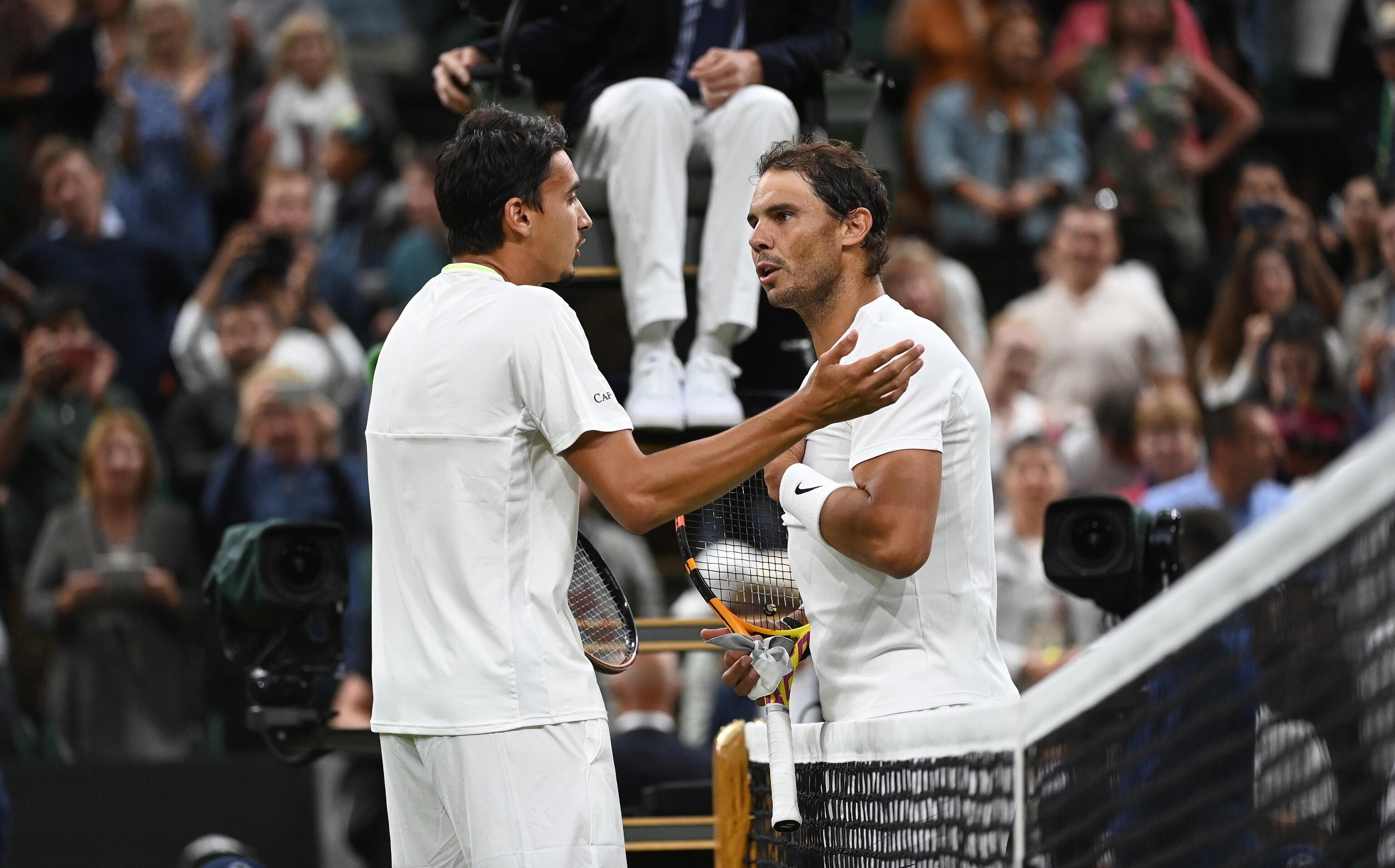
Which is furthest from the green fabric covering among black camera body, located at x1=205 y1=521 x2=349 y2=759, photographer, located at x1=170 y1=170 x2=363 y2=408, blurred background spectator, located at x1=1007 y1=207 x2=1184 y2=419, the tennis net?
blurred background spectator, located at x1=1007 y1=207 x2=1184 y2=419

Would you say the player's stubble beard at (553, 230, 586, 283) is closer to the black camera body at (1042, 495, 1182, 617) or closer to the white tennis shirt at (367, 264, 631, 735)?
the white tennis shirt at (367, 264, 631, 735)

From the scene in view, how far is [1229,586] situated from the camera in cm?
219

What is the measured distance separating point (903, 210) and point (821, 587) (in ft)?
21.1

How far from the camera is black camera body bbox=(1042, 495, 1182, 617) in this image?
16.1 feet

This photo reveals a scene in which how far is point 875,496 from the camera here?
3.07 meters

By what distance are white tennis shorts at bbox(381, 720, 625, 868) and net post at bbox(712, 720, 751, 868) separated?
2.68ft

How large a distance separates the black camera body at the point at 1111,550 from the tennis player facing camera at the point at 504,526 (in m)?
2.15

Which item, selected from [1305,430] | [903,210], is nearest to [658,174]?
[1305,430]

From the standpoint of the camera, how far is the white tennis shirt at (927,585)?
3.17 meters

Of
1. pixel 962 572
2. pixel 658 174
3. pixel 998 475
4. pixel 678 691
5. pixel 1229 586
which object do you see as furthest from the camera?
pixel 998 475

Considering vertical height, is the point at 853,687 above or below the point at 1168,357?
below

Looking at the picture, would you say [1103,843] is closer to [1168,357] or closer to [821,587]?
[821,587]

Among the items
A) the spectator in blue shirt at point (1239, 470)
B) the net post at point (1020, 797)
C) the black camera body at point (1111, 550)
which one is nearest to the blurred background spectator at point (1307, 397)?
the spectator in blue shirt at point (1239, 470)

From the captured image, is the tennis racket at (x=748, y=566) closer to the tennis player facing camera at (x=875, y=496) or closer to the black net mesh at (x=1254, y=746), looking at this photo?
the tennis player facing camera at (x=875, y=496)
